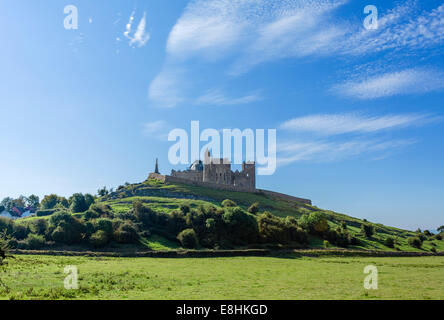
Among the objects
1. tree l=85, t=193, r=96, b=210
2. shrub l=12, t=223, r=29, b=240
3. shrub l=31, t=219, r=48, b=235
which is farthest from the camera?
tree l=85, t=193, r=96, b=210

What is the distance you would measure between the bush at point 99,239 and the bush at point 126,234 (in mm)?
2481

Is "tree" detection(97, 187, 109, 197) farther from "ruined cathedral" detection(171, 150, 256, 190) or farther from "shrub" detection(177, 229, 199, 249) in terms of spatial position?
"shrub" detection(177, 229, 199, 249)

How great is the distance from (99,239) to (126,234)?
5144 mm

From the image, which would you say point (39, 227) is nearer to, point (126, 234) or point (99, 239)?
point (99, 239)

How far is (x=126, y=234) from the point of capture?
6016cm

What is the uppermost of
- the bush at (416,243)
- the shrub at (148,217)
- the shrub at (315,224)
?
the shrub at (148,217)

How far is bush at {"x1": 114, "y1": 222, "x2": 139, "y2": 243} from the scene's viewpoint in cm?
5972

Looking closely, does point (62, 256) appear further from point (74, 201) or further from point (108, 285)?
point (74, 201)

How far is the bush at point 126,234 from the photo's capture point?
5972 centimetres

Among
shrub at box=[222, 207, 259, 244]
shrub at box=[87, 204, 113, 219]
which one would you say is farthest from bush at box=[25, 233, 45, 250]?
shrub at box=[222, 207, 259, 244]

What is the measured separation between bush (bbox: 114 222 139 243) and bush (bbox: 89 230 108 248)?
2.48 m

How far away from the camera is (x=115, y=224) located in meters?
64.2

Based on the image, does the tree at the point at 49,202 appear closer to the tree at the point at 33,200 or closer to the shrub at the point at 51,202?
the shrub at the point at 51,202

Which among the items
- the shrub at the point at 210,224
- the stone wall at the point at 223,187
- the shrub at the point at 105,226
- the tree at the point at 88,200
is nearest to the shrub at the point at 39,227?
the shrub at the point at 105,226
